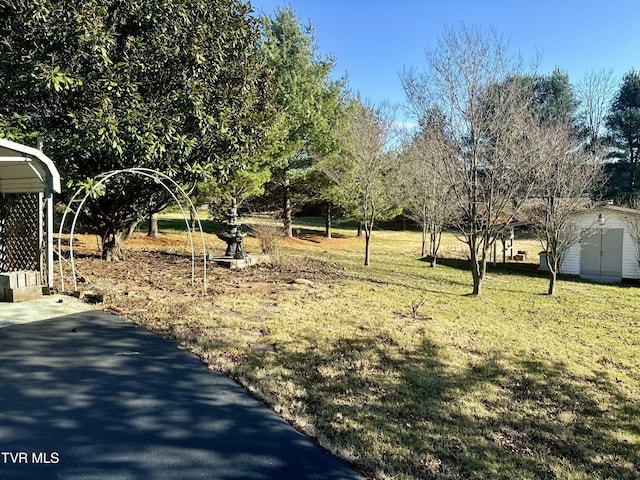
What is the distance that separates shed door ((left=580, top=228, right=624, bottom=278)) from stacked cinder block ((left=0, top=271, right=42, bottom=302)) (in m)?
16.5

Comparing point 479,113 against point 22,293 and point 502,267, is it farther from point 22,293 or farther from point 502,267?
point 502,267

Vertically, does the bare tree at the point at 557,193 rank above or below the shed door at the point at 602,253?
above

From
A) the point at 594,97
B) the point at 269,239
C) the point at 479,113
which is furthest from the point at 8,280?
the point at 594,97

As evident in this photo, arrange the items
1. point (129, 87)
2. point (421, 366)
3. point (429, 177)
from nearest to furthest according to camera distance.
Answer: point (421, 366), point (129, 87), point (429, 177)

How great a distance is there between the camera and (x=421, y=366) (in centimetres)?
442

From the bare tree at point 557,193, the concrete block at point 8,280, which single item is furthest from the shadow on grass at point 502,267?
the concrete block at point 8,280

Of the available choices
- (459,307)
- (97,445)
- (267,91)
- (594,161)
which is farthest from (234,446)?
(594,161)

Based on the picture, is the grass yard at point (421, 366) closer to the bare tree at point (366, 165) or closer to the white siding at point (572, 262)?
the bare tree at point (366, 165)

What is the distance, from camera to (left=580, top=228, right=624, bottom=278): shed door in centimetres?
1510

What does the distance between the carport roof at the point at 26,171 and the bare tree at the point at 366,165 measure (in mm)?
9551

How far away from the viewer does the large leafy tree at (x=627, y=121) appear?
2973 cm

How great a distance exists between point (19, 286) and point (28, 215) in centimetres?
153

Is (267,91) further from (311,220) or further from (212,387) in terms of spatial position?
(311,220)

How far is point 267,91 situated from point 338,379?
9214 mm
